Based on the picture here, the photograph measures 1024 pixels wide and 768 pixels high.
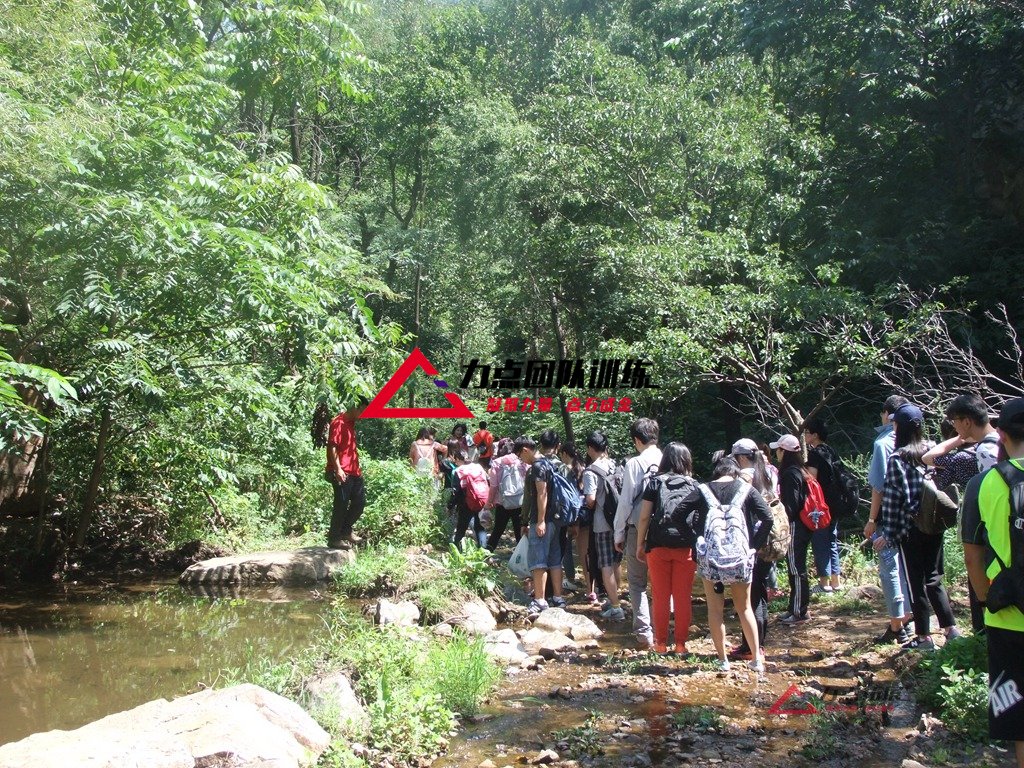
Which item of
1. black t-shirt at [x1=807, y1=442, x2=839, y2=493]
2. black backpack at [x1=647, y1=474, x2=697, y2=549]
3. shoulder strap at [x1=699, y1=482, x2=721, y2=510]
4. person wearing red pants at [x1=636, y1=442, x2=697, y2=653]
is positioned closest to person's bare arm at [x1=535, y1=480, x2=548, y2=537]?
person wearing red pants at [x1=636, y1=442, x2=697, y2=653]

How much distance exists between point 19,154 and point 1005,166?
14.4 meters

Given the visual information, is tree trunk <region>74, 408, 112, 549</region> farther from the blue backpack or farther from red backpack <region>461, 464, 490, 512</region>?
the blue backpack

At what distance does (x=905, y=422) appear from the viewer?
5.62m

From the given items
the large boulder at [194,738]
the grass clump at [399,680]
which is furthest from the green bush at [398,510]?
the large boulder at [194,738]

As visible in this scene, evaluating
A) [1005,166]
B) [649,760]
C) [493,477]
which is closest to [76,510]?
[493,477]

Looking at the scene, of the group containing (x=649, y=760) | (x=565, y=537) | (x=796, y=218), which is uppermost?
(x=796, y=218)

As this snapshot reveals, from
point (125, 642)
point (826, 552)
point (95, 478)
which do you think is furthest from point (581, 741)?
point (95, 478)

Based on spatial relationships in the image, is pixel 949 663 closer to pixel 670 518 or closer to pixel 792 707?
pixel 792 707

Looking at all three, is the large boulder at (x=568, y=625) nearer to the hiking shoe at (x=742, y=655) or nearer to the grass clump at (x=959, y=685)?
the hiking shoe at (x=742, y=655)

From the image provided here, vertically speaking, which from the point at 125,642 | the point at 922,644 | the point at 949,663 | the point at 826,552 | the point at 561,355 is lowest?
the point at 125,642

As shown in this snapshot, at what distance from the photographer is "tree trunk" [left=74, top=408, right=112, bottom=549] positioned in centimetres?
880

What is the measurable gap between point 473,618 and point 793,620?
110 inches

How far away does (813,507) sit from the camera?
290 inches

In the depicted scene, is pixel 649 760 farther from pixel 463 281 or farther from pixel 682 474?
pixel 463 281
